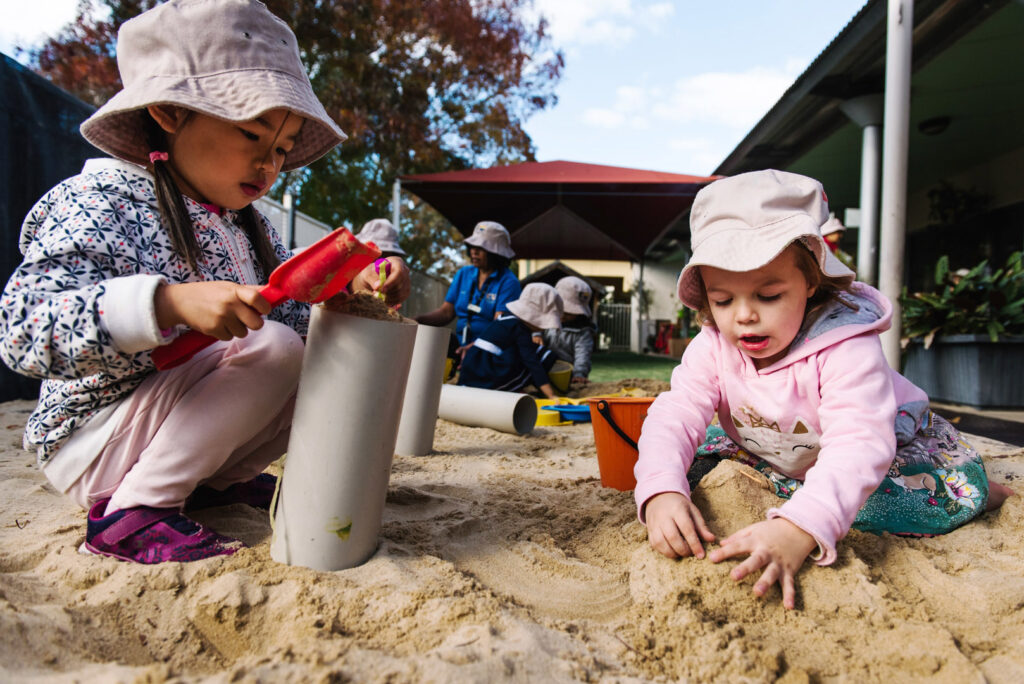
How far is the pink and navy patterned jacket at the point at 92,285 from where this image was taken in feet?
3.96

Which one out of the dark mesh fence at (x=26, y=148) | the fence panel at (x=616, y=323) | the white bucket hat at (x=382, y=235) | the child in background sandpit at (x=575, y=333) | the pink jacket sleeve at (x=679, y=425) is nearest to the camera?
the pink jacket sleeve at (x=679, y=425)

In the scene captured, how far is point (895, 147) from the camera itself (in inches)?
179

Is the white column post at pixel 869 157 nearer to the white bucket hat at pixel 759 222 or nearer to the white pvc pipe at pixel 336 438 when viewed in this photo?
the white bucket hat at pixel 759 222

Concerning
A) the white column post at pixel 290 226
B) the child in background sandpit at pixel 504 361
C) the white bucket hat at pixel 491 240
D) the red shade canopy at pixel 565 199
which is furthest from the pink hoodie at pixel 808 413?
the white column post at pixel 290 226

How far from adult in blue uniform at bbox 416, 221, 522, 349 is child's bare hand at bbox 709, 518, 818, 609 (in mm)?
3936

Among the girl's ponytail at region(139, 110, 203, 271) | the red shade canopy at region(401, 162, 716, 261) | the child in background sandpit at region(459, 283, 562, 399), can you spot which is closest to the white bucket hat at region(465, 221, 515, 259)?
the child in background sandpit at region(459, 283, 562, 399)

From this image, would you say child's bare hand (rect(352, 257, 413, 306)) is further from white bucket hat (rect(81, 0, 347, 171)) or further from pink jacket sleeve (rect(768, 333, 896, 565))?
pink jacket sleeve (rect(768, 333, 896, 565))

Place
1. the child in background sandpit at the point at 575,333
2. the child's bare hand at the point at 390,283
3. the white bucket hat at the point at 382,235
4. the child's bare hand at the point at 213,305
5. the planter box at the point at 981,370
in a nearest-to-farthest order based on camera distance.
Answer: the child's bare hand at the point at 213,305 → the child's bare hand at the point at 390,283 → the planter box at the point at 981,370 → the white bucket hat at the point at 382,235 → the child in background sandpit at the point at 575,333

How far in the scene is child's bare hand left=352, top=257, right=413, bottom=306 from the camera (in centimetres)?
194

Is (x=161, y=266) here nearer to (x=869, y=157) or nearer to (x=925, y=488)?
(x=925, y=488)

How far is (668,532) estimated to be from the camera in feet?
4.48

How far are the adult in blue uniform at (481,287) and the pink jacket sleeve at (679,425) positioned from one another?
3.42 m

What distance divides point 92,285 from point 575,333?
16.7 feet

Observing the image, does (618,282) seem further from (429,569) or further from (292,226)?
(429,569)
